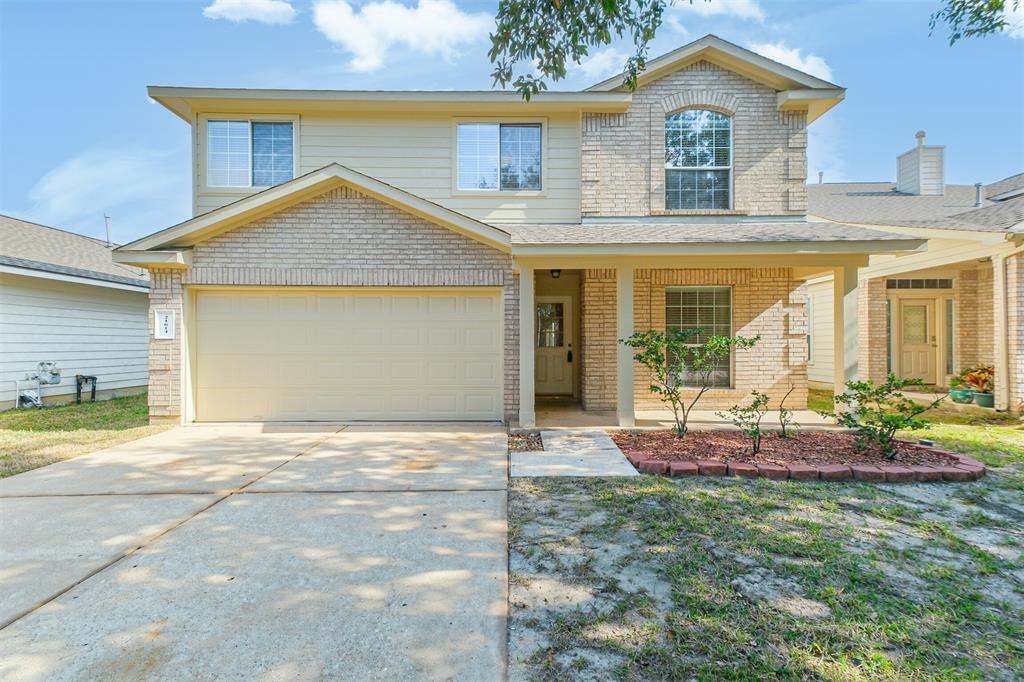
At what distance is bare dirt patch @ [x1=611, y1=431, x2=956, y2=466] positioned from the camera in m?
5.27

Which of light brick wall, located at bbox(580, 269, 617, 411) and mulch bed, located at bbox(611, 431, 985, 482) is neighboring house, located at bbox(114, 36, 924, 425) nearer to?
light brick wall, located at bbox(580, 269, 617, 411)

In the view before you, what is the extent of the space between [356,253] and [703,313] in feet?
22.1

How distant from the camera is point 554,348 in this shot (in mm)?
10805

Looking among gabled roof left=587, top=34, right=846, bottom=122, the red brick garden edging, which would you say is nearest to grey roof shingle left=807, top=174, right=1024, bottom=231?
gabled roof left=587, top=34, right=846, bottom=122

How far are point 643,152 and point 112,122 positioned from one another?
1490 centimetres

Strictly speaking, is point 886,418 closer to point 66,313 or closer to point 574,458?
point 574,458

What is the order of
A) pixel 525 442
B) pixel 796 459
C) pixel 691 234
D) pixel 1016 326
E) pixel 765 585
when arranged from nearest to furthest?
1. pixel 765 585
2. pixel 796 459
3. pixel 525 442
4. pixel 691 234
5. pixel 1016 326

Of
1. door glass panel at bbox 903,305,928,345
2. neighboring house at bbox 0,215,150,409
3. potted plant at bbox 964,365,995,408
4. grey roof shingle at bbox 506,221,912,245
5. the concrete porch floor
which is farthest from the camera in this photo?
door glass panel at bbox 903,305,928,345

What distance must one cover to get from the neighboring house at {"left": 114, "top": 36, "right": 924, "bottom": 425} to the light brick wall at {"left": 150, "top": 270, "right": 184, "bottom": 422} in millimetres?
35

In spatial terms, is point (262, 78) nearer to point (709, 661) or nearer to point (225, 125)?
point (225, 125)

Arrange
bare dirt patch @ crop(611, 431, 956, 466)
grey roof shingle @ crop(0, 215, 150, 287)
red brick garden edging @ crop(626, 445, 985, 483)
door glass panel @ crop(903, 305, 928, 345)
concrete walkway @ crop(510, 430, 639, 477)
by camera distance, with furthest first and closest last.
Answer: door glass panel @ crop(903, 305, 928, 345) < grey roof shingle @ crop(0, 215, 150, 287) < bare dirt patch @ crop(611, 431, 956, 466) < concrete walkway @ crop(510, 430, 639, 477) < red brick garden edging @ crop(626, 445, 985, 483)

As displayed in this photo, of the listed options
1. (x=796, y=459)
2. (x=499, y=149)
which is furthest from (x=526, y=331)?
(x=499, y=149)

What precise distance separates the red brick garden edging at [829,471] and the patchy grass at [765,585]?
36cm

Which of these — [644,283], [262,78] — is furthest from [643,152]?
[262,78]
